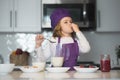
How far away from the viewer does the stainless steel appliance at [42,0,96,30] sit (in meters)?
3.44

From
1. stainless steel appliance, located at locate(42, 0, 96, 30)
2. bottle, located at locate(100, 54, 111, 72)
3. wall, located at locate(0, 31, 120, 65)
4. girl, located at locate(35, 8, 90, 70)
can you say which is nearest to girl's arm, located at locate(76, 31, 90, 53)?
girl, located at locate(35, 8, 90, 70)

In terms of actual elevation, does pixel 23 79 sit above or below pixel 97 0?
below

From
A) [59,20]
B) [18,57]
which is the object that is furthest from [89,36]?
[59,20]

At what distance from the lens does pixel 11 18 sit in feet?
11.4

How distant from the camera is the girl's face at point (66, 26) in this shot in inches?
78.5

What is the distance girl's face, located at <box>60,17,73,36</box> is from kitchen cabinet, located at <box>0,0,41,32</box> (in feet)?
4.89

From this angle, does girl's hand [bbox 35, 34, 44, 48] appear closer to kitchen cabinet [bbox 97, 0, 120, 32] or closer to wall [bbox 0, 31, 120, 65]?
kitchen cabinet [bbox 97, 0, 120, 32]

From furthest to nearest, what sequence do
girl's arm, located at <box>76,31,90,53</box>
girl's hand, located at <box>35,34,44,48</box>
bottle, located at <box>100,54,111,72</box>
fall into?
girl's arm, located at <box>76,31,90,53</box>
girl's hand, located at <box>35,34,44,48</box>
bottle, located at <box>100,54,111,72</box>

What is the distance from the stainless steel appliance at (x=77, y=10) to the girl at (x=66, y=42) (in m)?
1.34

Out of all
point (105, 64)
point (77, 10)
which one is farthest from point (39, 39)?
point (77, 10)

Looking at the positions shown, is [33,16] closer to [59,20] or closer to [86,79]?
[59,20]

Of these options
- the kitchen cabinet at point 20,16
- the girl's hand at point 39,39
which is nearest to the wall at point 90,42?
the kitchen cabinet at point 20,16

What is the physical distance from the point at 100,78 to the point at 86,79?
75 mm

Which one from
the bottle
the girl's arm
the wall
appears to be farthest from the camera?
the wall
